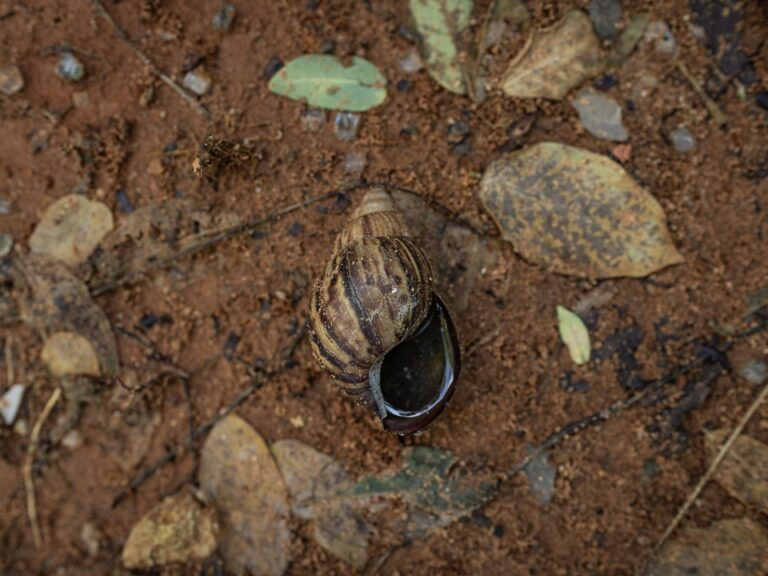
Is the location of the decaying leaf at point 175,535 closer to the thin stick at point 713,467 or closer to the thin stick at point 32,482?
the thin stick at point 32,482

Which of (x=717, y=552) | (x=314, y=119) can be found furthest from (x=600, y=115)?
(x=717, y=552)

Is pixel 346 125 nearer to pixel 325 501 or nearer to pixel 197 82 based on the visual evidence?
pixel 197 82

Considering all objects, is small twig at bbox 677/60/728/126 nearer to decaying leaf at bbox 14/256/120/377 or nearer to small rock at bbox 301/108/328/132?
small rock at bbox 301/108/328/132

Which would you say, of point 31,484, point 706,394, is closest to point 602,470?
point 706,394

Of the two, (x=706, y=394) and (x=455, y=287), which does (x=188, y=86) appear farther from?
(x=706, y=394)

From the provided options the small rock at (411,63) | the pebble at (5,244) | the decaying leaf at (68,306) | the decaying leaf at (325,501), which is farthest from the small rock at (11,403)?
the small rock at (411,63)
